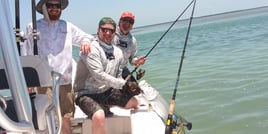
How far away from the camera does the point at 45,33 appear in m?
3.24

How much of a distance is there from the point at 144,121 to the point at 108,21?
103 centimetres

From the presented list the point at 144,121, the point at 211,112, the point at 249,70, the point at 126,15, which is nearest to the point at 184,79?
the point at 249,70

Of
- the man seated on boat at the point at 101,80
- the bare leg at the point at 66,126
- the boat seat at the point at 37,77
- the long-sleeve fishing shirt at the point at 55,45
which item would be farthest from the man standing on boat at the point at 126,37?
the boat seat at the point at 37,77

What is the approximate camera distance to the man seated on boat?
332cm

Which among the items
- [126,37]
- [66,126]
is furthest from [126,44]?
[66,126]

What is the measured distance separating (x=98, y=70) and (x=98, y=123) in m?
0.49

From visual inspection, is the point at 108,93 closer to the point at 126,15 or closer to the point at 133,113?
the point at 133,113

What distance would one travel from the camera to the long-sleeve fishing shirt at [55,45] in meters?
3.21

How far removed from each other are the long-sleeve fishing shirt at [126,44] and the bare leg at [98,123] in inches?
52.7

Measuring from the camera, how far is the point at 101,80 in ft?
11.0

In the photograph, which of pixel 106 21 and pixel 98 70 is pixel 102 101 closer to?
pixel 98 70

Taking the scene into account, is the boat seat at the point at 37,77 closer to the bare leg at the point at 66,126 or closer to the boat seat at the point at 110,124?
the bare leg at the point at 66,126

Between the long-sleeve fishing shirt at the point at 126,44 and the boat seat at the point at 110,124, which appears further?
the long-sleeve fishing shirt at the point at 126,44

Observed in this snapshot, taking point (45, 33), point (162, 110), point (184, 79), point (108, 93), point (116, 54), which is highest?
point (45, 33)
